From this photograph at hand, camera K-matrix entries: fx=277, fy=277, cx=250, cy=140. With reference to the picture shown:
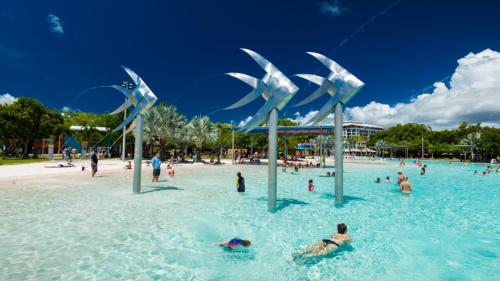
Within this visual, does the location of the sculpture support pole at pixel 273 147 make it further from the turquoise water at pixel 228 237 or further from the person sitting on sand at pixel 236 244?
the person sitting on sand at pixel 236 244

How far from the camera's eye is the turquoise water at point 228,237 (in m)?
5.73

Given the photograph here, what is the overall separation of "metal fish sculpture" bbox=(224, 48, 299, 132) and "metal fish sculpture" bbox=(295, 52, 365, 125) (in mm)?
1357

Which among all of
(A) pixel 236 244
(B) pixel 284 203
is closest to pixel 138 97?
(B) pixel 284 203

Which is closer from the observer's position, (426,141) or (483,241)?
(483,241)

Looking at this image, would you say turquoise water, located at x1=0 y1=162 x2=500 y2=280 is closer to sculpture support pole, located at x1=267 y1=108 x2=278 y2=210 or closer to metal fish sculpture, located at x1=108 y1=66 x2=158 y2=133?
sculpture support pole, located at x1=267 y1=108 x2=278 y2=210

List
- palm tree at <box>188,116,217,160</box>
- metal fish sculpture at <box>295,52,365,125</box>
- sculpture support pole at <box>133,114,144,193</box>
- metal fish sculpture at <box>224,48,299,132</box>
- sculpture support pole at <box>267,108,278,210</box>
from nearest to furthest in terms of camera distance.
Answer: sculpture support pole at <box>267,108,278,210</box>, metal fish sculpture at <box>224,48,299,132</box>, metal fish sculpture at <box>295,52,365,125</box>, sculpture support pole at <box>133,114,144,193</box>, palm tree at <box>188,116,217,160</box>

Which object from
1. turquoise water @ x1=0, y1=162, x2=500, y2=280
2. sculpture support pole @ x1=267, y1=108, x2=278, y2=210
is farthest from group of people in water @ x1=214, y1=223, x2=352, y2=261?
sculpture support pole @ x1=267, y1=108, x2=278, y2=210

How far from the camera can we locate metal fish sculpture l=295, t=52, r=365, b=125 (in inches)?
445

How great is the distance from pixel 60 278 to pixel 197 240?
3227 mm

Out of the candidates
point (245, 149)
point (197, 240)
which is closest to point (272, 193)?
point (197, 240)

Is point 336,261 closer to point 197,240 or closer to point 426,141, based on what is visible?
point 197,240

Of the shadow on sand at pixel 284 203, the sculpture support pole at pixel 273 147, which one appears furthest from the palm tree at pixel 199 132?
the sculpture support pole at pixel 273 147

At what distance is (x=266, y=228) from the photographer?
8.81m

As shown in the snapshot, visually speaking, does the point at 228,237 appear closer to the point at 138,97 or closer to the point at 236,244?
the point at 236,244
